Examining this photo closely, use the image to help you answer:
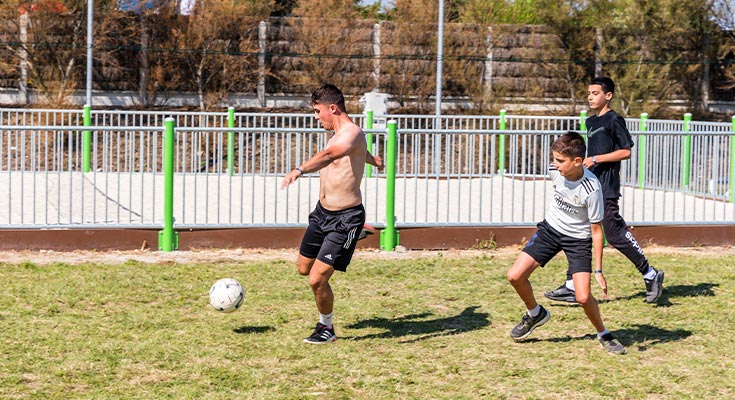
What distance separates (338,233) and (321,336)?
2.34ft

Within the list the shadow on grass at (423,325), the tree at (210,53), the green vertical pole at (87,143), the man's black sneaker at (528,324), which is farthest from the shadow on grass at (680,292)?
the tree at (210,53)

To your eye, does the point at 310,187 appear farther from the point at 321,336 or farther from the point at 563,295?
the point at 321,336

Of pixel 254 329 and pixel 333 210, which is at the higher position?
pixel 333 210

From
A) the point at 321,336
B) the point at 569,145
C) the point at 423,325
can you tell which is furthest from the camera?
the point at 423,325

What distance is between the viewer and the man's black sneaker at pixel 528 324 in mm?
7855

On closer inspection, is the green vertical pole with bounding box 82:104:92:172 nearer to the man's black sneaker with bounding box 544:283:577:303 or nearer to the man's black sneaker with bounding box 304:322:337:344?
the man's black sneaker with bounding box 544:283:577:303

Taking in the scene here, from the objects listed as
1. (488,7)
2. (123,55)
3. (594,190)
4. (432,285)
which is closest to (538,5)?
(488,7)

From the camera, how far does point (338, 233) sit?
780cm

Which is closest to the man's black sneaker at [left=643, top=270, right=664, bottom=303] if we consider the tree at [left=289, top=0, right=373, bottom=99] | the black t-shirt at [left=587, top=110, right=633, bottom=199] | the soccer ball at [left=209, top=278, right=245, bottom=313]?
the black t-shirt at [left=587, top=110, right=633, bottom=199]

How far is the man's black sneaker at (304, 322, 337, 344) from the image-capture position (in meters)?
7.80

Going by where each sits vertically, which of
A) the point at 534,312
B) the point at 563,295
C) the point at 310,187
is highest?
the point at 310,187

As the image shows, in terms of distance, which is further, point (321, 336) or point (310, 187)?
point (310, 187)

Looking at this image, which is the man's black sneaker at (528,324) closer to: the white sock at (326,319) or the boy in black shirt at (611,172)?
the white sock at (326,319)

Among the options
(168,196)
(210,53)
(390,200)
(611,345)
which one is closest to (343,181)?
(611,345)
